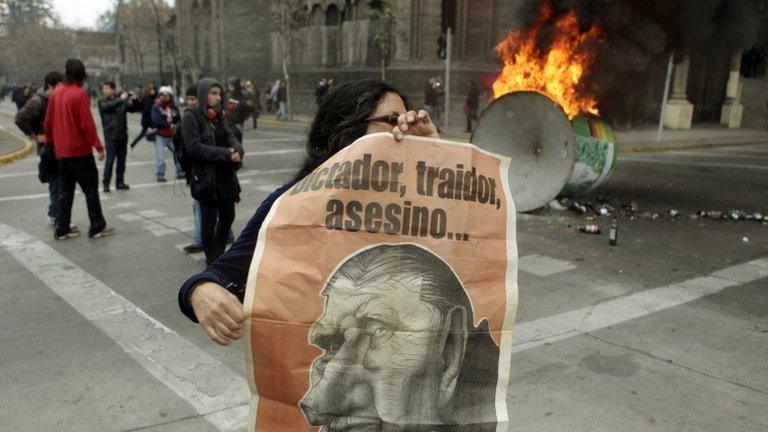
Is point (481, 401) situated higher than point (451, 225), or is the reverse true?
point (451, 225)

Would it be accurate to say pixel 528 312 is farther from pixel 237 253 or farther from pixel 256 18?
pixel 256 18

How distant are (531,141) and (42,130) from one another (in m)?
6.70

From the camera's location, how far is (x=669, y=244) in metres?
7.51

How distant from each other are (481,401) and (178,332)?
11.5 ft

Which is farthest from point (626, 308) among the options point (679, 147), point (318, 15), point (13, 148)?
point (318, 15)

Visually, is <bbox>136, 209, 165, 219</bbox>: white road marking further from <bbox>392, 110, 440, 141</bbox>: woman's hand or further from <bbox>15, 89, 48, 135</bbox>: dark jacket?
<bbox>392, 110, 440, 141</bbox>: woman's hand

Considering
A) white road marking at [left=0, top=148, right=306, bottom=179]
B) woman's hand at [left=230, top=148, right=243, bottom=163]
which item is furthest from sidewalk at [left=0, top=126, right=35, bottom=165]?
woman's hand at [left=230, top=148, right=243, bottom=163]

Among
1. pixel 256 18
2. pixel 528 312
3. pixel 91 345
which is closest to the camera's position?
pixel 91 345

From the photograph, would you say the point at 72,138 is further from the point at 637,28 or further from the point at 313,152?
the point at 637,28

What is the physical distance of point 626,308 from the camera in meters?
5.21

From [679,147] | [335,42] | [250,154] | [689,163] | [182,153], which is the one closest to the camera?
[182,153]

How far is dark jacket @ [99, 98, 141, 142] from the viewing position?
962 cm

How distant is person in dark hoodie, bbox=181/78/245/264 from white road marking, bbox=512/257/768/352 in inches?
118

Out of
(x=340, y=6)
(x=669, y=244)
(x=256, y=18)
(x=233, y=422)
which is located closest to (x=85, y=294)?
(x=233, y=422)
